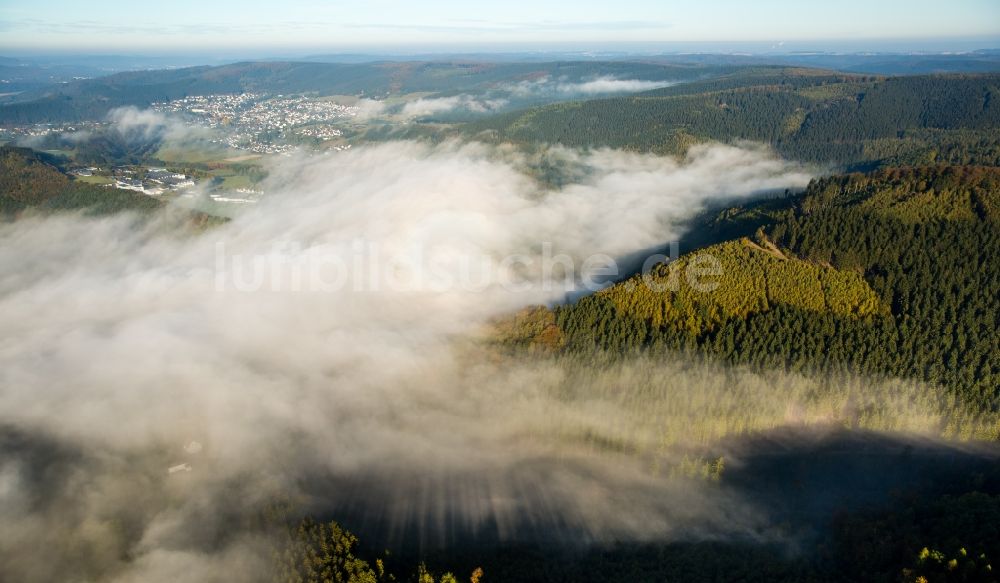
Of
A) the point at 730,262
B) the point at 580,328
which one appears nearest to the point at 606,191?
the point at 730,262

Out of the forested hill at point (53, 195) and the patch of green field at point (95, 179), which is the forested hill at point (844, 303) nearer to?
the forested hill at point (53, 195)

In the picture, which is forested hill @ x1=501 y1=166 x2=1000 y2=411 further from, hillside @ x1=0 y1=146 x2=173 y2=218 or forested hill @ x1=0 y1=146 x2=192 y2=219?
hillside @ x1=0 y1=146 x2=173 y2=218

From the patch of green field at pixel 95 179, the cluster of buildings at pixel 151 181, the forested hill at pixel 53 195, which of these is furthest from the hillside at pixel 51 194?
the cluster of buildings at pixel 151 181

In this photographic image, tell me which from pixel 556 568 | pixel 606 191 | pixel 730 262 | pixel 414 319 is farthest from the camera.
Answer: pixel 606 191

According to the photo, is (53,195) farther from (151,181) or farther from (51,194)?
(151,181)

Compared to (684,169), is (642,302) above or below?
below

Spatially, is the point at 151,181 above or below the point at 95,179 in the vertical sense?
below

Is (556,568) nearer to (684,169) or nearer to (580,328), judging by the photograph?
(580,328)

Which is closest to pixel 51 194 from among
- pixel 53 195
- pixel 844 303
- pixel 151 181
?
pixel 53 195
